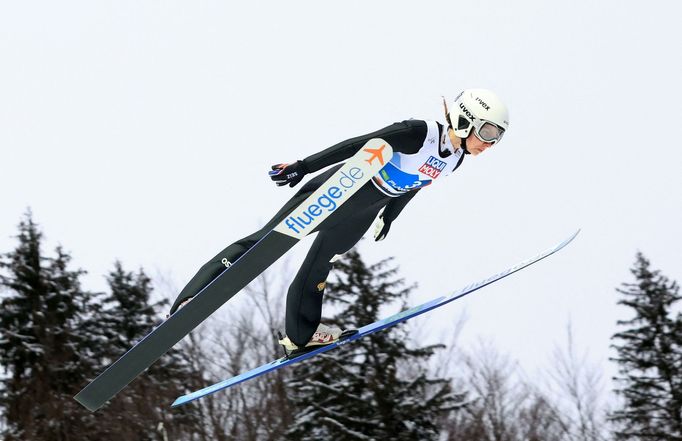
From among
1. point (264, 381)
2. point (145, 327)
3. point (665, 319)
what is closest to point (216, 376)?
point (264, 381)

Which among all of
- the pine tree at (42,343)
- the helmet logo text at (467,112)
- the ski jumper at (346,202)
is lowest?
the ski jumper at (346,202)

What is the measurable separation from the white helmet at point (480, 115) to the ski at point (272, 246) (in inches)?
17.1

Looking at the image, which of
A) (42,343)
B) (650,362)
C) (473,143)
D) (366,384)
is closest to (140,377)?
(42,343)

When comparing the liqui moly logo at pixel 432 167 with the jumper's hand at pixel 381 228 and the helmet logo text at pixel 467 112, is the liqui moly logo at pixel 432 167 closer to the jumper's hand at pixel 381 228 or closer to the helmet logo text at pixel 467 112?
the helmet logo text at pixel 467 112

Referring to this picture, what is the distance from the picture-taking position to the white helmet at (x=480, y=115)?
4957 millimetres

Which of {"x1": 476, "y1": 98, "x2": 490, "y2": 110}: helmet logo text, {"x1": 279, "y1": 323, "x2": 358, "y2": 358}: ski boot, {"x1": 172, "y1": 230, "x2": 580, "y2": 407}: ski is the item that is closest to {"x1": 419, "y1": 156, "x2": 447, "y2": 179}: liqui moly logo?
{"x1": 476, "y1": 98, "x2": 490, "y2": 110}: helmet logo text

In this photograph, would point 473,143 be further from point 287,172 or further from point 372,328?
point 372,328

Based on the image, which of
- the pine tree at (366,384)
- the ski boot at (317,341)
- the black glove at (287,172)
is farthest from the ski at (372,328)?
the pine tree at (366,384)

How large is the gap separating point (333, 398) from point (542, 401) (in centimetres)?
715

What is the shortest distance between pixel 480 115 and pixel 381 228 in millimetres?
1099

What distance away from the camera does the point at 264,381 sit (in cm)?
1902

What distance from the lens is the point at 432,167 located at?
5.16m

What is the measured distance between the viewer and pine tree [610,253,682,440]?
1675cm

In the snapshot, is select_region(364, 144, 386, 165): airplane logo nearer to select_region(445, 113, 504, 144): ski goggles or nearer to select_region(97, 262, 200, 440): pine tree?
select_region(445, 113, 504, 144): ski goggles
